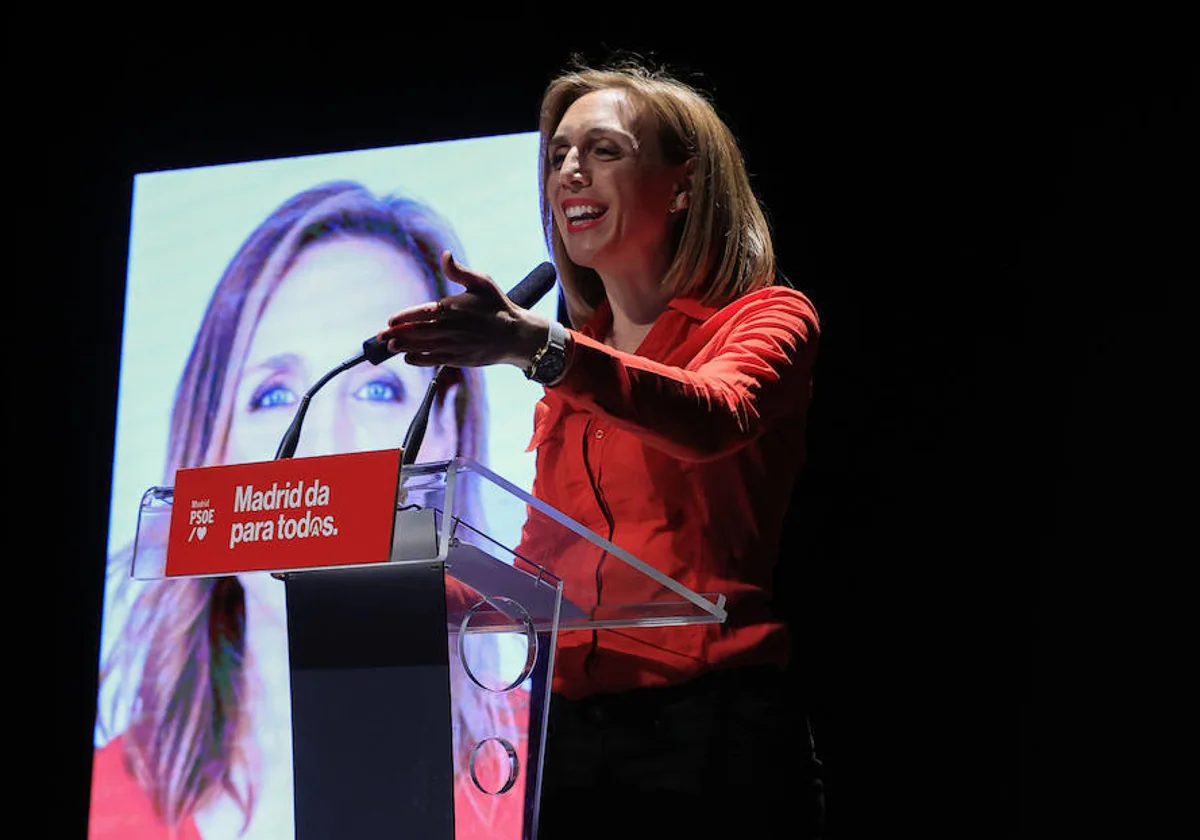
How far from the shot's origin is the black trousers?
4.45ft

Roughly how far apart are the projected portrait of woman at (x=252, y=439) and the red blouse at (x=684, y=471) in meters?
1.21

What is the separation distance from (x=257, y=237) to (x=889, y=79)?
1.63 meters

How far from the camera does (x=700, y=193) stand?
5.76 ft

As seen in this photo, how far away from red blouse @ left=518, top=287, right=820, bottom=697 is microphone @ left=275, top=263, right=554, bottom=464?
0.16 m

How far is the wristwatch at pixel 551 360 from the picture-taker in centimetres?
123

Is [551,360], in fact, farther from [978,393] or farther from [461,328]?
[978,393]

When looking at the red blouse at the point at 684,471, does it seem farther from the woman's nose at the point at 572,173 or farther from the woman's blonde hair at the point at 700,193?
the woman's nose at the point at 572,173

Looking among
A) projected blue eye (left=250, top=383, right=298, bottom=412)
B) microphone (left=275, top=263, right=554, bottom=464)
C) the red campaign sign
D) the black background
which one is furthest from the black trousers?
projected blue eye (left=250, top=383, right=298, bottom=412)

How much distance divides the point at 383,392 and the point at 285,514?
1895mm

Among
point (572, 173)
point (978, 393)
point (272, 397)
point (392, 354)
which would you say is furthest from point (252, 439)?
point (392, 354)

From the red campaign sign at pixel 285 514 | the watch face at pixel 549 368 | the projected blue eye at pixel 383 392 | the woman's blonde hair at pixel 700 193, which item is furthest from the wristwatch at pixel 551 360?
the projected blue eye at pixel 383 392

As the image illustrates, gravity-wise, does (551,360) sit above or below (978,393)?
below

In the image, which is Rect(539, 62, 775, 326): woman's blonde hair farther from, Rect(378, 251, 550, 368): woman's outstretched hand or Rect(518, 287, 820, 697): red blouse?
Rect(378, 251, 550, 368): woman's outstretched hand

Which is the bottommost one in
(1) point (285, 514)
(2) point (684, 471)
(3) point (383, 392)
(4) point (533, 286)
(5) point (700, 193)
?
(1) point (285, 514)
